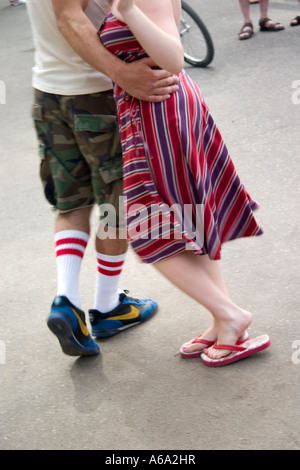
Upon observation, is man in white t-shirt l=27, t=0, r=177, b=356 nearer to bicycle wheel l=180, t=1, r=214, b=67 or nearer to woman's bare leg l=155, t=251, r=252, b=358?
woman's bare leg l=155, t=251, r=252, b=358

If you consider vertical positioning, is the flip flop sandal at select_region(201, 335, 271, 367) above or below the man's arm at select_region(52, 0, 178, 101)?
below

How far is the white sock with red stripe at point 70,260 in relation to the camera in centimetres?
279

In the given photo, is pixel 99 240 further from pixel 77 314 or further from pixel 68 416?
Answer: pixel 68 416

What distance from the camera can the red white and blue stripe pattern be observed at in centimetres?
246

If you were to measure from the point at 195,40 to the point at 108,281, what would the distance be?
4522 millimetres

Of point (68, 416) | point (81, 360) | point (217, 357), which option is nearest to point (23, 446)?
point (68, 416)

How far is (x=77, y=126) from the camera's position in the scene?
8.68 ft

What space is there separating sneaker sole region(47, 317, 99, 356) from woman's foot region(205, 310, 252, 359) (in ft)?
1.66

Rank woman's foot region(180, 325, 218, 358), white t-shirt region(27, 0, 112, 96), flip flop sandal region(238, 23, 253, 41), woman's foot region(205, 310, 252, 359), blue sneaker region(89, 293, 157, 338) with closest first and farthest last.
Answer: white t-shirt region(27, 0, 112, 96) → woman's foot region(205, 310, 252, 359) → woman's foot region(180, 325, 218, 358) → blue sneaker region(89, 293, 157, 338) → flip flop sandal region(238, 23, 253, 41)

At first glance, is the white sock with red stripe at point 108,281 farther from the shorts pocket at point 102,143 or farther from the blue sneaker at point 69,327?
the shorts pocket at point 102,143

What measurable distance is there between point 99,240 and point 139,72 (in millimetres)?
772

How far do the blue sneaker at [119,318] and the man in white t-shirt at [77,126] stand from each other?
0.15 metres

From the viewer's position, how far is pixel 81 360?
295 cm

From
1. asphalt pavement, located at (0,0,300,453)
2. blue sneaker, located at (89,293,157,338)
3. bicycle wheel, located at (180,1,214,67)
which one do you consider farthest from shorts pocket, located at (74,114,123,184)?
bicycle wheel, located at (180,1,214,67)
